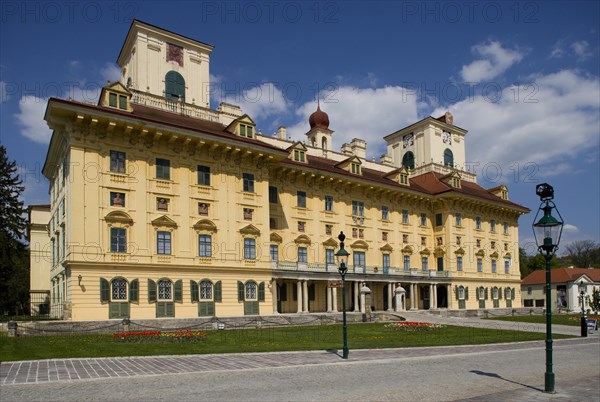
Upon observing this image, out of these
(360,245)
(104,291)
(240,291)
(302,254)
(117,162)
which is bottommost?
(240,291)

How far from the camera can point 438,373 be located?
15.2 meters

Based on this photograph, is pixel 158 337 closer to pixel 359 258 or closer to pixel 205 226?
pixel 205 226

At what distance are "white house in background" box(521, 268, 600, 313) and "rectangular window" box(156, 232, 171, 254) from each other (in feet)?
214

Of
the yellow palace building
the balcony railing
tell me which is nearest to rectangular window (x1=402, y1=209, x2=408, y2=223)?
the yellow palace building

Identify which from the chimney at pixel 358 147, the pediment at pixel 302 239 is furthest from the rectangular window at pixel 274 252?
the chimney at pixel 358 147

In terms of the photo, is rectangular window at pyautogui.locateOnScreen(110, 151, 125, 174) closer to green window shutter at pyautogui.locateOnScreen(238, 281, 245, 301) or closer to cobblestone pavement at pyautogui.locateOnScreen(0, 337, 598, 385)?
green window shutter at pyautogui.locateOnScreen(238, 281, 245, 301)

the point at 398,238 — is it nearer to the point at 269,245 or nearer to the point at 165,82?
the point at 269,245

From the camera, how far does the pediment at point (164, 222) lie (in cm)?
3456

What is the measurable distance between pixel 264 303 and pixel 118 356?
2182 centimetres

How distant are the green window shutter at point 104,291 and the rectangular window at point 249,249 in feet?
34.1

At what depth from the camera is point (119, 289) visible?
3241 cm

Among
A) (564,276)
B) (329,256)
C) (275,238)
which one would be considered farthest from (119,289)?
(564,276)

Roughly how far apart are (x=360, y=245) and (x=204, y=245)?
1812cm

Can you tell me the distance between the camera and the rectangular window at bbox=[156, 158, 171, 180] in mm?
35281
